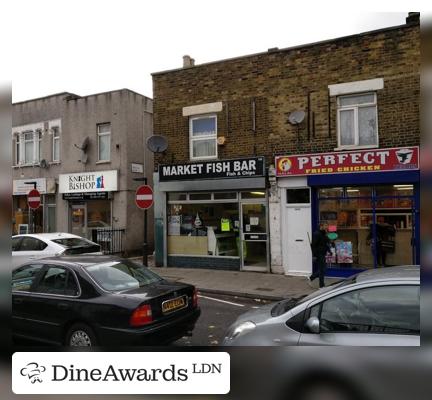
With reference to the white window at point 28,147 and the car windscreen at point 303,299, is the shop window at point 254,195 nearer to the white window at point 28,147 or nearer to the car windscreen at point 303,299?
the car windscreen at point 303,299

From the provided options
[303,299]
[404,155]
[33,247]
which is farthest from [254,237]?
[303,299]

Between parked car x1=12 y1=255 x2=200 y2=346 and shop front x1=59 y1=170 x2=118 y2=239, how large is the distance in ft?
36.4

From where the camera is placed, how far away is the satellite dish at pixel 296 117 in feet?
37.7

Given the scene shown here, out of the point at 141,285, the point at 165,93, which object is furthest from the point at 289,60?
the point at 141,285

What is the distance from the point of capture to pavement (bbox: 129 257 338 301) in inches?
373

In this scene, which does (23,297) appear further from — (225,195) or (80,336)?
(225,195)

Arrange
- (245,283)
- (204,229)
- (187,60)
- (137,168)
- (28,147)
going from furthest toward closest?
(28,147), (137,168), (187,60), (204,229), (245,283)

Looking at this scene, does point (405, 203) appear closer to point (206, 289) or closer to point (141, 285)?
point (206, 289)

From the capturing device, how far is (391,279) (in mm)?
3502

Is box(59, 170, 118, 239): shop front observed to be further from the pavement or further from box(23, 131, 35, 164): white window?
the pavement

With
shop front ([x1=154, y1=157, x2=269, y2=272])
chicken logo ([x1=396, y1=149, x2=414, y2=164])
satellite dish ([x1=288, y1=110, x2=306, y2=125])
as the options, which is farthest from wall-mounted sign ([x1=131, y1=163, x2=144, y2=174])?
chicken logo ([x1=396, y1=149, x2=414, y2=164])

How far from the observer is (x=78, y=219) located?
17.5m

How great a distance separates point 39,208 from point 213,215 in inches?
384

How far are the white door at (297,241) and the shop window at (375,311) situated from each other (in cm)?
804
